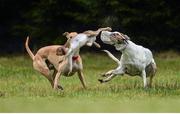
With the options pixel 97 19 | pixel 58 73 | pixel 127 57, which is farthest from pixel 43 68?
pixel 97 19

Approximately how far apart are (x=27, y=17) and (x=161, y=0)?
170 inches

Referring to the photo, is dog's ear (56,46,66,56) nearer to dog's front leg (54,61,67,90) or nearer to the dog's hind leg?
dog's front leg (54,61,67,90)

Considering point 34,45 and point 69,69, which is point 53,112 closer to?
point 69,69

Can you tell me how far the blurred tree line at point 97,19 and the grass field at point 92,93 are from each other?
106 inches

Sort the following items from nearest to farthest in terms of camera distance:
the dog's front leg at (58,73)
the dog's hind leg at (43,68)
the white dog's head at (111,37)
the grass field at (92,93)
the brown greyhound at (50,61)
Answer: the grass field at (92,93)
the white dog's head at (111,37)
the dog's front leg at (58,73)
the brown greyhound at (50,61)
the dog's hind leg at (43,68)

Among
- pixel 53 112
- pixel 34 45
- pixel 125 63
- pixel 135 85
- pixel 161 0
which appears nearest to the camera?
pixel 53 112

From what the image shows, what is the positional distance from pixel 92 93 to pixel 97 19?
36.9ft

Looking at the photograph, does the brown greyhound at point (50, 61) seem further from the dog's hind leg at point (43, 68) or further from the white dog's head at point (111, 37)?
A: the white dog's head at point (111, 37)

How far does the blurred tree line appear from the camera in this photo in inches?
901

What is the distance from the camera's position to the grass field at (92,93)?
8562mm

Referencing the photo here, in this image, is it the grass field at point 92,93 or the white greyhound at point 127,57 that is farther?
the white greyhound at point 127,57

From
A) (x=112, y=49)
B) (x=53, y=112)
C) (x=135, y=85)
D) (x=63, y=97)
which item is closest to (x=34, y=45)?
(x=112, y=49)

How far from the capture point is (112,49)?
23688 millimetres

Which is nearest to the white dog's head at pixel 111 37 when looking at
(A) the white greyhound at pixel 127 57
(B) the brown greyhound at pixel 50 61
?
(A) the white greyhound at pixel 127 57
